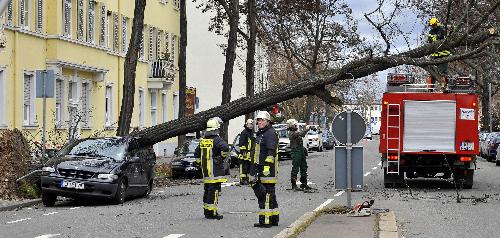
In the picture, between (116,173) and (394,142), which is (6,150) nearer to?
(116,173)

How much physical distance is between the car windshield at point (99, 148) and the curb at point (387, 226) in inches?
297

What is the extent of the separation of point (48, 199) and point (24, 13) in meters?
15.3

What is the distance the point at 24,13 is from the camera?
35.4m

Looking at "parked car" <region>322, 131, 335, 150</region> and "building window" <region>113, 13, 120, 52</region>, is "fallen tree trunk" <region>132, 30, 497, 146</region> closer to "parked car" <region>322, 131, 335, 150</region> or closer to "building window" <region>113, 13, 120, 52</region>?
"building window" <region>113, 13, 120, 52</region>

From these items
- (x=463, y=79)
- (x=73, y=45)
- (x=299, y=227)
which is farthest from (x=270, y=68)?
(x=299, y=227)

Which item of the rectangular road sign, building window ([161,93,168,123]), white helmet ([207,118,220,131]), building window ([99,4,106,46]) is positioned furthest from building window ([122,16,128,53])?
the rectangular road sign

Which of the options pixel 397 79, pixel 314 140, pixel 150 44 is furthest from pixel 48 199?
pixel 314 140

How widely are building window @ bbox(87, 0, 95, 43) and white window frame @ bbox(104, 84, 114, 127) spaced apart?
3.79m

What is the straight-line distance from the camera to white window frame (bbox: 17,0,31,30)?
3472 cm

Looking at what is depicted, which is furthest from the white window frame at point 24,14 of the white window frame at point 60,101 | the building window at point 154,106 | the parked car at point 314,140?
the parked car at point 314,140

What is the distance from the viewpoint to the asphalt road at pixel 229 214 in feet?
50.7

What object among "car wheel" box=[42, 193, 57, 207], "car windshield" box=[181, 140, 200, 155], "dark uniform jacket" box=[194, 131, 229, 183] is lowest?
"car wheel" box=[42, 193, 57, 207]

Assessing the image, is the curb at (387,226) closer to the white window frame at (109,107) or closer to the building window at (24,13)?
the building window at (24,13)

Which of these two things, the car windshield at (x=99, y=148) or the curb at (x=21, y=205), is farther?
the car windshield at (x=99, y=148)
